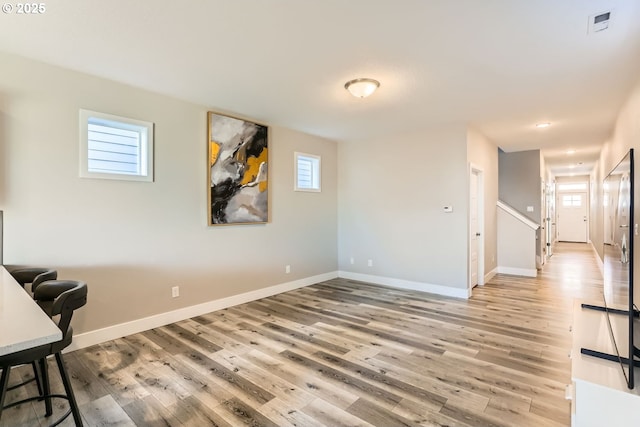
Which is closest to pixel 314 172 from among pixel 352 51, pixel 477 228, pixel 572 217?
pixel 477 228

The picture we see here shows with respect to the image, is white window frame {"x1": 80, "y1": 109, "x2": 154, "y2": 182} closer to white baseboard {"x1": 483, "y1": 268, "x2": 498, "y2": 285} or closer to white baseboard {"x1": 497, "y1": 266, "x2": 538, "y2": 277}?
white baseboard {"x1": 483, "y1": 268, "x2": 498, "y2": 285}

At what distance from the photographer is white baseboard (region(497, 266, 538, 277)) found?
6.17m

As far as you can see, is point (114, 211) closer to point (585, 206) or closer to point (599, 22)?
point (599, 22)

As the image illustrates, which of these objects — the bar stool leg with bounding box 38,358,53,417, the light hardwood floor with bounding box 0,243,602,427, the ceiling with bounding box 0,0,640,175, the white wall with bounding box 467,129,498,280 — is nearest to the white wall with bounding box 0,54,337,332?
the ceiling with bounding box 0,0,640,175

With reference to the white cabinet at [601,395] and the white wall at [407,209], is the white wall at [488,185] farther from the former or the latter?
the white cabinet at [601,395]

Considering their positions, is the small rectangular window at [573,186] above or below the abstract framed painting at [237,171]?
above

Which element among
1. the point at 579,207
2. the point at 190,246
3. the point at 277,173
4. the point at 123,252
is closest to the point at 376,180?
the point at 277,173

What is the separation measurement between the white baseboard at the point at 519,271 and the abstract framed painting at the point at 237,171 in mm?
5034

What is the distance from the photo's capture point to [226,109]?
13.5 ft

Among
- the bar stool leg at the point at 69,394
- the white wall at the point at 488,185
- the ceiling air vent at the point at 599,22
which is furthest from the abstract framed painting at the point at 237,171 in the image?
the ceiling air vent at the point at 599,22

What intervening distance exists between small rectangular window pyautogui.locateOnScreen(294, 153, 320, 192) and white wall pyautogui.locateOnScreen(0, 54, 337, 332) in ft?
1.79

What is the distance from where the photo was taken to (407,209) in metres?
5.26

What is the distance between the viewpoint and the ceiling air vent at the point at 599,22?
2.11 meters

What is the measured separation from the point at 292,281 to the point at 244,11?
157 inches
